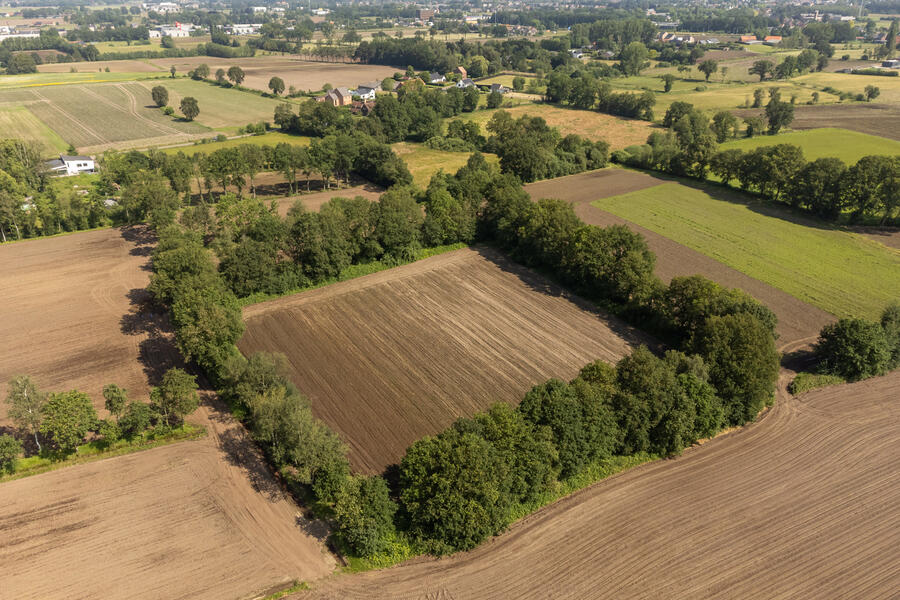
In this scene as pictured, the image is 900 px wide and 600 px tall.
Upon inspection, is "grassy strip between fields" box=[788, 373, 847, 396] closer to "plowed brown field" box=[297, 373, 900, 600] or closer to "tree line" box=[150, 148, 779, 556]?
"plowed brown field" box=[297, 373, 900, 600]

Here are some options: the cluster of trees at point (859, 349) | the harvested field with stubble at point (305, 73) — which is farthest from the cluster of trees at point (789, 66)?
the cluster of trees at point (859, 349)

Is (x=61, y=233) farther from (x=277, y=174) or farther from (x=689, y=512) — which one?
(x=689, y=512)

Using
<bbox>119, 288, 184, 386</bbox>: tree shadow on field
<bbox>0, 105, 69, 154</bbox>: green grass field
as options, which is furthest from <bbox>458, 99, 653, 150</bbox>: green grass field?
<bbox>0, 105, 69, 154</bbox>: green grass field

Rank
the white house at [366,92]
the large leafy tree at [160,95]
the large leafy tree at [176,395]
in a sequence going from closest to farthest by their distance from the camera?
the large leafy tree at [176,395] < the large leafy tree at [160,95] < the white house at [366,92]

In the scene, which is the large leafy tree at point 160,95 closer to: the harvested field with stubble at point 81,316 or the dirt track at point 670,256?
the harvested field with stubble at point 81,316

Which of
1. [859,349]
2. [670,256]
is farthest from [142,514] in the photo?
[670,256]

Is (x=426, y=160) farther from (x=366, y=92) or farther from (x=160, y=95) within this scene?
(x=160, y=95)
